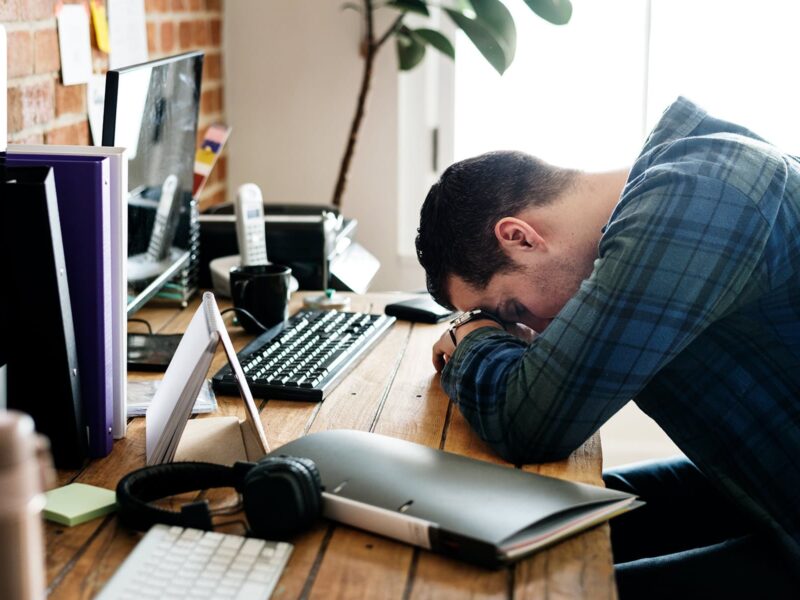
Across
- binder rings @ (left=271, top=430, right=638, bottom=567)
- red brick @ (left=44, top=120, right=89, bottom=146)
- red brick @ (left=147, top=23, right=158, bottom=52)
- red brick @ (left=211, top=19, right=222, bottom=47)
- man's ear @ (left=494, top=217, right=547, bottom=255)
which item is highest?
red brick @ (left=211, top=19, right=222, bottom=47)

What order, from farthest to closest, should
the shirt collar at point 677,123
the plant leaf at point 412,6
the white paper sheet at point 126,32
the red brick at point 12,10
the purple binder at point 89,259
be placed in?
1. the plant leaf at point 412,6
2. the white paper sheet at point 126,32
3. the red brick at point 12,10
4. the shirt collar at point 677,123
5. the purple binder at point 89,259

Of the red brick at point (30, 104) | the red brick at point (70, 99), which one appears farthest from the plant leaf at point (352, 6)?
the red brick at point (30, 104)

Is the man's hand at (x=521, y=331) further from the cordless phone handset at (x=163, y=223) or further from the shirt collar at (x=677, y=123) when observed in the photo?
the cordless phone handset at (x=163, y=223)

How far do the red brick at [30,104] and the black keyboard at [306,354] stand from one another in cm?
51

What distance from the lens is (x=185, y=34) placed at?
251 centimetres

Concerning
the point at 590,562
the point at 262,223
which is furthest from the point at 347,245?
the point at 590,562

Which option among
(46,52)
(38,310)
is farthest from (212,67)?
(38,310)

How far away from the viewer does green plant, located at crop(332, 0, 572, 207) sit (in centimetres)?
230

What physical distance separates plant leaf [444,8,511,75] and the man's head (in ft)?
3.30

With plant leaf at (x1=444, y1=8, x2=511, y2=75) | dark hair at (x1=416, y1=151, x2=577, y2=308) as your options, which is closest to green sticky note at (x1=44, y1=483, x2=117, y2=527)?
dark hair at (x1=416, y1=151, x2=577, y2=308)

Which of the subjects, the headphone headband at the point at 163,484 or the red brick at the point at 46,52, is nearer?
the headphone headband at the point at 163,484

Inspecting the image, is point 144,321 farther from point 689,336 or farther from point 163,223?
point 689,336

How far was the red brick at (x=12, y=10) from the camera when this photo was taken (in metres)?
1.52

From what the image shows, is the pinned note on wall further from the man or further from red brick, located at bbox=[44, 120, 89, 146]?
the man
